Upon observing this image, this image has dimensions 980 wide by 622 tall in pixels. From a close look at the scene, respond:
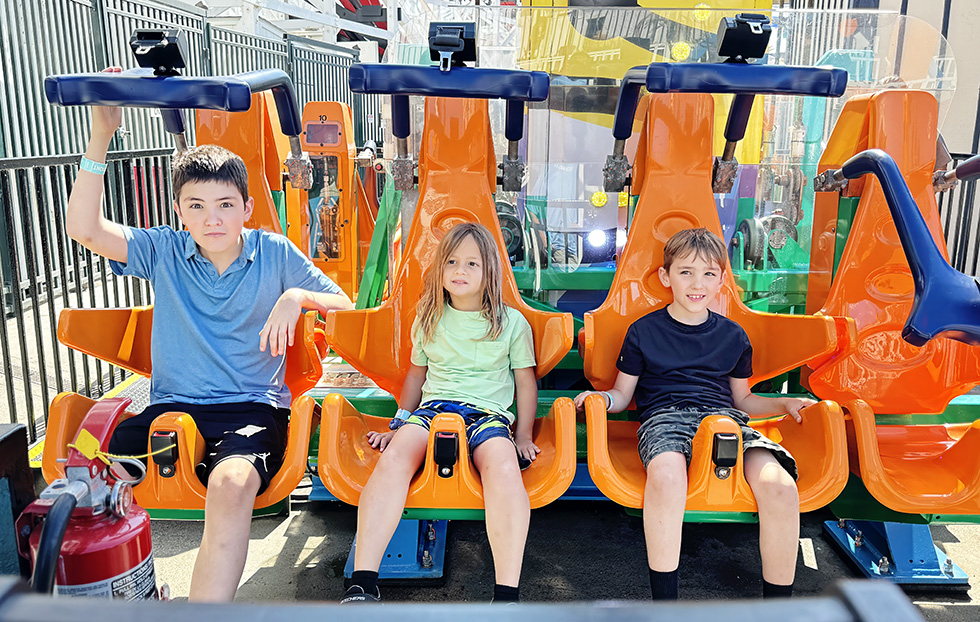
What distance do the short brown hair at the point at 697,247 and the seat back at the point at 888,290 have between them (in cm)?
51

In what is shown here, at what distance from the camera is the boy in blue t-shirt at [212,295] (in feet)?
6.58

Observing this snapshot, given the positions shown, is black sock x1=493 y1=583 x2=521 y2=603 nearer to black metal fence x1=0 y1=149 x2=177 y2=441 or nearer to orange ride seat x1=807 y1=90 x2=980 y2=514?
orange ride seat x1=807 y1=90 x2=980 y2=514

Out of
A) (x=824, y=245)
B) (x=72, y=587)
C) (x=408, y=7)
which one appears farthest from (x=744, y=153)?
(x=72, y=587)

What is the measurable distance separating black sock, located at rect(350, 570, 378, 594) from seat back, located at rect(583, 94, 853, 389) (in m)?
1.00

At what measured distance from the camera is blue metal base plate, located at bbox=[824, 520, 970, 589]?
7.49 ft

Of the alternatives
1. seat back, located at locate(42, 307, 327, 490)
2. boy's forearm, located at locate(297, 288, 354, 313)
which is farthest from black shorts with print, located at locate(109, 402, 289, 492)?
boy's forearm, located at locate(297, 288, 354, 313)

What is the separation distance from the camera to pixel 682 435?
203 cm

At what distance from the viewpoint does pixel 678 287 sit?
2.30 metres

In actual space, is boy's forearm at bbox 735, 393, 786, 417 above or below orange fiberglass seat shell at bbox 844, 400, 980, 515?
Result: above

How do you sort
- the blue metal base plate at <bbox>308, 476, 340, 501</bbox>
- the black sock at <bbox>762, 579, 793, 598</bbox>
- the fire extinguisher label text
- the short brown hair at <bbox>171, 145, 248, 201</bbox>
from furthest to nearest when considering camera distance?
1. the blue metal base plate at <bbox>308, 476, 340, 501</bbox>
2. the short brown hair at <bbox>171, 145, 248, 201</bbox>
3. the black sock at <bbox>762, 579, 793, 598</bbox>
4. the fire extinguisher label text

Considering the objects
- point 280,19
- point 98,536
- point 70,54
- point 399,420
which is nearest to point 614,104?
point 399,420

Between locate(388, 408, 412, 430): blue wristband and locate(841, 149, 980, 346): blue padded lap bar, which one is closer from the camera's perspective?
locate(841, 149, 980, 346): blue padded lap bar

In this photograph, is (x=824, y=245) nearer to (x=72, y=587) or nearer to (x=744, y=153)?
(x=744, y=153)

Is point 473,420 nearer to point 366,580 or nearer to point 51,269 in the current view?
point 366,580
